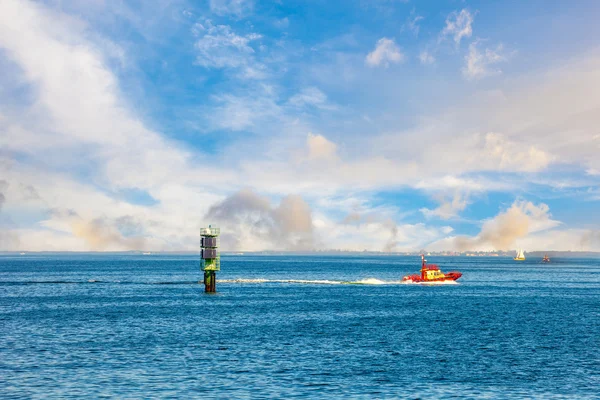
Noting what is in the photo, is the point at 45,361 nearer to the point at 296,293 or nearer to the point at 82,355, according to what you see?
the point at 82,355

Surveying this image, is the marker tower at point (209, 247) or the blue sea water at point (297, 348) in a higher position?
the marker tower at point (209, 247)

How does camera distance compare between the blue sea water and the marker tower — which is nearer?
the blue sea water

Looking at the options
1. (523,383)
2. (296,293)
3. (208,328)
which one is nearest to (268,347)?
(208,328)

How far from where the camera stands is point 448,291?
123562mm

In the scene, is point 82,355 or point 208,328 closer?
point 82,355

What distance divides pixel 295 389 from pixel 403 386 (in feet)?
24.9

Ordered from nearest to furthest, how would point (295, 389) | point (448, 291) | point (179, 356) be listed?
point (295, 389) → point (179, 356) → point (448, 291)

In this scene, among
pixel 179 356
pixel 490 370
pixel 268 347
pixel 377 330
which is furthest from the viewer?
pixel 377 330

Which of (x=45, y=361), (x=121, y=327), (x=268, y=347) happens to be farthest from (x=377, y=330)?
(x=45, y=361)

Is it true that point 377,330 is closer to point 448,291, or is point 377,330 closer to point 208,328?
point 208,328

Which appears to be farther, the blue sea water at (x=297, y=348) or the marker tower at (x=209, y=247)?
the marker tower at (x=209, y=247)

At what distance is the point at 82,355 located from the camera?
48.5m

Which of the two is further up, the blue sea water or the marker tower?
the marker tower

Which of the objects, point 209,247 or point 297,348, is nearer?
point 297,348
